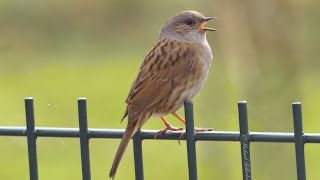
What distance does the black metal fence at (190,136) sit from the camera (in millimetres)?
5652

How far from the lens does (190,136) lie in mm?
5906

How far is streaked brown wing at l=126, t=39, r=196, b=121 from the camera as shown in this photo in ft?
24.4

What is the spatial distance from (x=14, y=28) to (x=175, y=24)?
13.2 m

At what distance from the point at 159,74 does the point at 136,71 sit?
12.4m

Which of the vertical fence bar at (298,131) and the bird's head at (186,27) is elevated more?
the bird's head at (186,27)

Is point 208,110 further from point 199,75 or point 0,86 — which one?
point 0,86

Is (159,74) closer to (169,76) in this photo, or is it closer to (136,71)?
(169,76)

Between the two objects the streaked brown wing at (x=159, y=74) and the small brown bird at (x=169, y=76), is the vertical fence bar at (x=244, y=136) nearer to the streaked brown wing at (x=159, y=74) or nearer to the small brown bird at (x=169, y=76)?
the small brown bird at (x=169, y=76)

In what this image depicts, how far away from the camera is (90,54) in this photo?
22.2 m

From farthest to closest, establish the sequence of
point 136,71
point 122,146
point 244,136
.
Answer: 1. point 136,71
2. point 122,146
3. point 244,136

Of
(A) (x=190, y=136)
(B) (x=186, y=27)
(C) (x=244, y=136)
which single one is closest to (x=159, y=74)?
(B) (x=186, y=27)

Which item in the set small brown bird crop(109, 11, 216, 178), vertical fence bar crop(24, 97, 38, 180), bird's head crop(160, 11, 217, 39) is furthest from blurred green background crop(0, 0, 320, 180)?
vertical fence bar crop(24, 97, 38, 180)

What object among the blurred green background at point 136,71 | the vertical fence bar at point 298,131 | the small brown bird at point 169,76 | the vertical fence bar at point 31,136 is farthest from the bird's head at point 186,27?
the vertical fence bar at point 298,131

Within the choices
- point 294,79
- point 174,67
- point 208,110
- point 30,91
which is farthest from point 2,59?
point 174,67
